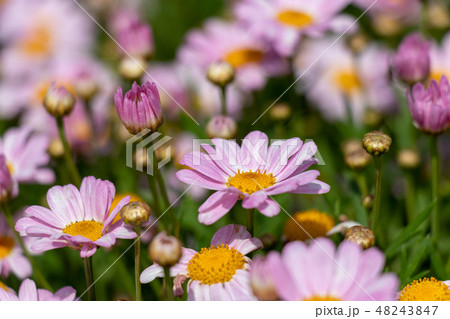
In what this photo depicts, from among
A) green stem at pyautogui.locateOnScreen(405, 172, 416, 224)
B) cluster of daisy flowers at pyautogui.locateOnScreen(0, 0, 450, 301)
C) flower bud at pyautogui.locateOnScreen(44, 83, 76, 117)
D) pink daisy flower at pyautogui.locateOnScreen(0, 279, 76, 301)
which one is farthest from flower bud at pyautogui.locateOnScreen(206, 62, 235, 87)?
pink daisy flower at pyautogui.locateOnScreen(0, 279, 76, 301)

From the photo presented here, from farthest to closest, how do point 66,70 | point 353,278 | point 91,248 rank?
point 66,70
point 91,248
point 353,278

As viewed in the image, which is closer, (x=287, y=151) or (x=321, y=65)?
(x=287, y=151)

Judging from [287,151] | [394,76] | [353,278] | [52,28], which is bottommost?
[353,278]

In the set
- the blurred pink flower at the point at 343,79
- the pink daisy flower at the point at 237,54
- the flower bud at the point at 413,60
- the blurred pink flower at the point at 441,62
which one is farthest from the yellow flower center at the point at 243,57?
the flower bud at the point at 413,60

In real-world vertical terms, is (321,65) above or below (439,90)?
above

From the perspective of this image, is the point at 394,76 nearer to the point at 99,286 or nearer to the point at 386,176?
the point at 386,176

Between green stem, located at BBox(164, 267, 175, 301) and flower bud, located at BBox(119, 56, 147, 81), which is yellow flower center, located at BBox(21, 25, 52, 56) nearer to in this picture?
flower bud, located at BBox(119, 56, 147, 81)

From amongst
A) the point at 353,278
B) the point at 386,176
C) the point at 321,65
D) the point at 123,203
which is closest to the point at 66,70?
the point at 321,65
